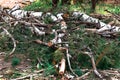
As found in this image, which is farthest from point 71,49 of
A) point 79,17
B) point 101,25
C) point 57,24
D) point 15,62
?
point 79,17

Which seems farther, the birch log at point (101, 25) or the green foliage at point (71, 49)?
the birch log at point (101, 25)

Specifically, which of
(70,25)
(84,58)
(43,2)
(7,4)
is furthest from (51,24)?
(7,4)

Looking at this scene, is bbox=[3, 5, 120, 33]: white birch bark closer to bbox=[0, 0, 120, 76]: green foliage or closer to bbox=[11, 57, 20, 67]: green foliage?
bbox=[0, 0, 120, 76]: green foliage

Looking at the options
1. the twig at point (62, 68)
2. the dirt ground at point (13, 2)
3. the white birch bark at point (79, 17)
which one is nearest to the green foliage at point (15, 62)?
the twig at point (62, 68)

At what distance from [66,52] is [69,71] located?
27cm

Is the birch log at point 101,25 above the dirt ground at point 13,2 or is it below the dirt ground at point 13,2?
above

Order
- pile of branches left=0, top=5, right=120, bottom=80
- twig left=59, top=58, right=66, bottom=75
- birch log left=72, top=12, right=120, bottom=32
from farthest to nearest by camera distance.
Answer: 1. birch log left=72, top=12, right=120, bottom=32
2. pile of branches left=0, top=5, right=120, bottom=80
3. twig left=59, top=58, right=66, bottom=75

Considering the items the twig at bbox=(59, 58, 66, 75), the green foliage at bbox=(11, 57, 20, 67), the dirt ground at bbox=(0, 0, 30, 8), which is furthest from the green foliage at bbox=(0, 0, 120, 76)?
the dirt ground at bbox=(0, 0, 30, 8)

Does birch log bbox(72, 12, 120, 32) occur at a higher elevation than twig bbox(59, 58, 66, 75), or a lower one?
higher

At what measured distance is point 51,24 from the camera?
20.7 feet

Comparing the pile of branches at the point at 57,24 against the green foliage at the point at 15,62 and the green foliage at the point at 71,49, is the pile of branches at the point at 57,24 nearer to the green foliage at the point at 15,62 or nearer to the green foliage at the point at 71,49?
the green foliage at the point at 71,49

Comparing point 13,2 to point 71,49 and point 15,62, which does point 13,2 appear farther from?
point 71,49

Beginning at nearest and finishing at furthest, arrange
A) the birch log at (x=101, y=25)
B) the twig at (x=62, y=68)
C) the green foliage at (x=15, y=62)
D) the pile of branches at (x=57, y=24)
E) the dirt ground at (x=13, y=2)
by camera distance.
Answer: the twig at (x=62, y=68) < the pile of branches at (x=57, y=24) < the green foliage at (x=15, y=62) < the birch log at (x=101, y=25) < the dirt ground at (x=13, y=2)

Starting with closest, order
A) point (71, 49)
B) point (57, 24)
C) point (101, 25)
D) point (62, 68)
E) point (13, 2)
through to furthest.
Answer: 1. point (62, 68)
2. point (71, 49)
3. point (57, 24)
4. point (101, 25)
5. point (13, 2)
